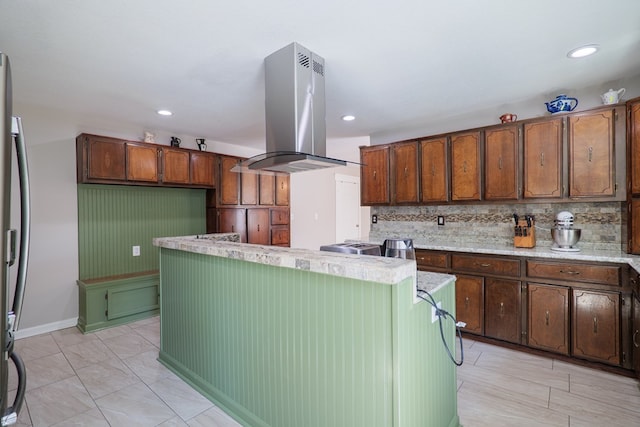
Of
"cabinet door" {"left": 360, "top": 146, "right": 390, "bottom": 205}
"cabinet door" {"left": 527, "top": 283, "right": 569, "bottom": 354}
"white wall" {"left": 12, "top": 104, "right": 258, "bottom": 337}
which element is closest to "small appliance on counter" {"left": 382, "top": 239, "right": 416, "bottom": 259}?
"cabinet door" {"left": 527, "top": 283, "right": 569, "bottom": 354}

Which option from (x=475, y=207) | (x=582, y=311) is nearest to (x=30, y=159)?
(x=475, y=207)

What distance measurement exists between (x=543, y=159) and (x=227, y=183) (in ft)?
12.5

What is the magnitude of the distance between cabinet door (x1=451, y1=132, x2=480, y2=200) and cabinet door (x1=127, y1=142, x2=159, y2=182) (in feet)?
11.6

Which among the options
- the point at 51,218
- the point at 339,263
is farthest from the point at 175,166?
the point at 339,263

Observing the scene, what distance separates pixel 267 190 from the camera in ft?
16.6

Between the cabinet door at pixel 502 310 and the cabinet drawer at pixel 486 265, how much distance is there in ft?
0.28

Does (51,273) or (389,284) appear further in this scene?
(51,273)

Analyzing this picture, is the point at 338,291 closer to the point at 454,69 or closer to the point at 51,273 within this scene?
the point at 454,69

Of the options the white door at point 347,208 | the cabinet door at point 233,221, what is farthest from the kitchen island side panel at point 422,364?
A: the white door at point 347,208

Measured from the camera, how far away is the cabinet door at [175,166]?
13.0 feet

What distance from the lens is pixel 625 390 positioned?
221 centimetres

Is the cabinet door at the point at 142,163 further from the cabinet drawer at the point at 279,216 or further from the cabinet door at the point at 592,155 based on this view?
the cabinet door at the point at 592,155

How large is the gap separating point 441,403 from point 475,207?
8.19ft

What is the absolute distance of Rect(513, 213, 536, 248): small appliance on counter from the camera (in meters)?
3.03
